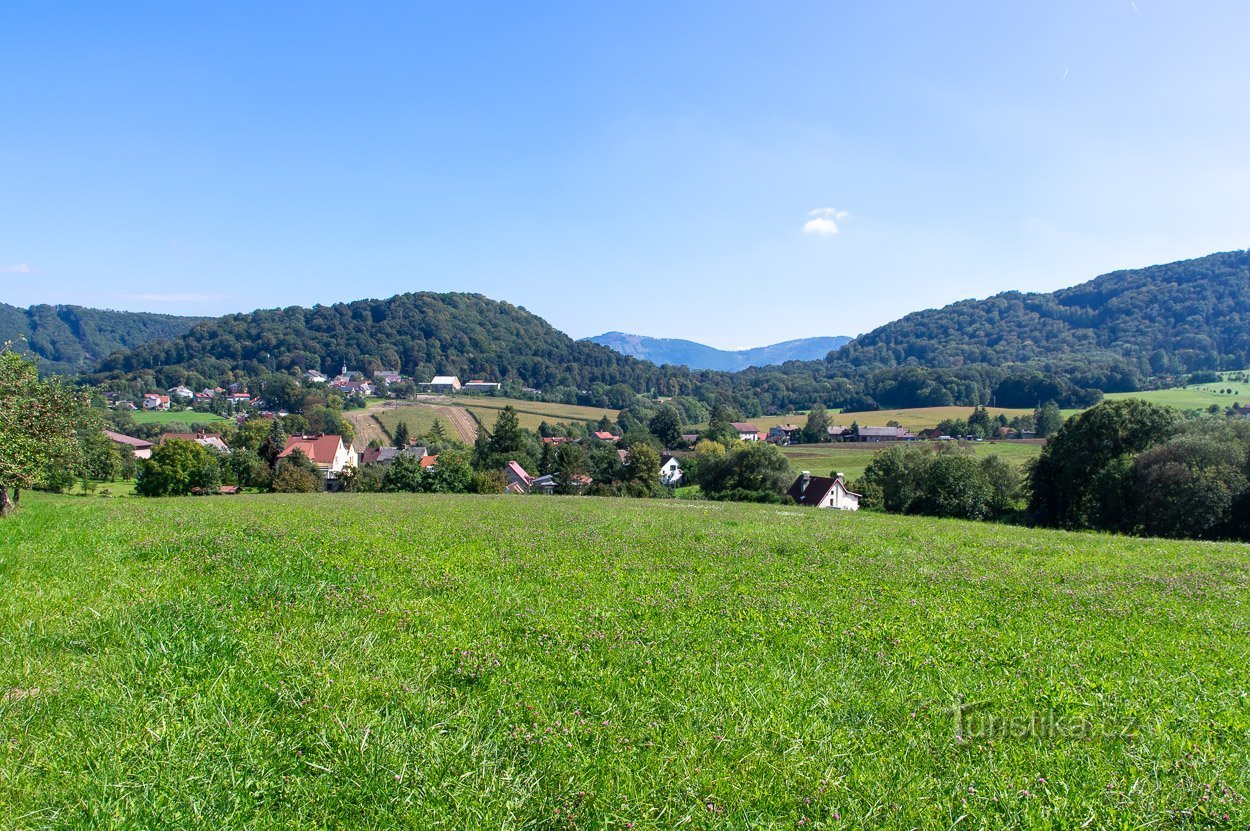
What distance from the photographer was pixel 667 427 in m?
126

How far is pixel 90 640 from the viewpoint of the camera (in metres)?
6.39

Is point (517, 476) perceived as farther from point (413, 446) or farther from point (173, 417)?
point (173, 417)

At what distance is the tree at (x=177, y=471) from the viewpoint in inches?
2388

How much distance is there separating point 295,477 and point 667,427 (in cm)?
7625

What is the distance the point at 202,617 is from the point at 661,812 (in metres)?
5.77

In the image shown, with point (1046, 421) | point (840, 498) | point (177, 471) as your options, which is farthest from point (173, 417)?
point (1046, 421)

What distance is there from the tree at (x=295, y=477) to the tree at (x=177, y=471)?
19.8 ft

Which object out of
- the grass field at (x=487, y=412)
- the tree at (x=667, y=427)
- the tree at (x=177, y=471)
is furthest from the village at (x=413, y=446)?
the grass field at (x=487, y=412)

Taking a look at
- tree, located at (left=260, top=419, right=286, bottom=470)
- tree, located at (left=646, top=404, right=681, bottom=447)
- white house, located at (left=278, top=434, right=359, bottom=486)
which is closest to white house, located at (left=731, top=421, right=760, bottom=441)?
tree, located at (left=646, top=404, right=681, bottom=447)

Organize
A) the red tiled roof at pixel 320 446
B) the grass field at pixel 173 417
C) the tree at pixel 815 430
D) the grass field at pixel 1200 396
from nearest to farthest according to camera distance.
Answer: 1. the red tiled roof at pixel 320 446
2. the grass field at pixel 1200 396
3. the tree at pixel 815 430
4. the grass field at pixel 173 417

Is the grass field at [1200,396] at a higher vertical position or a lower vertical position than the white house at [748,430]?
higher

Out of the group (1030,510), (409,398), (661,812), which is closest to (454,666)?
(661,812)

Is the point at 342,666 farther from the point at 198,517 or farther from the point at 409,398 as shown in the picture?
the point at 409,398

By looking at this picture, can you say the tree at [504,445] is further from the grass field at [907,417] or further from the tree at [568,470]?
the grass field at [907,417]
